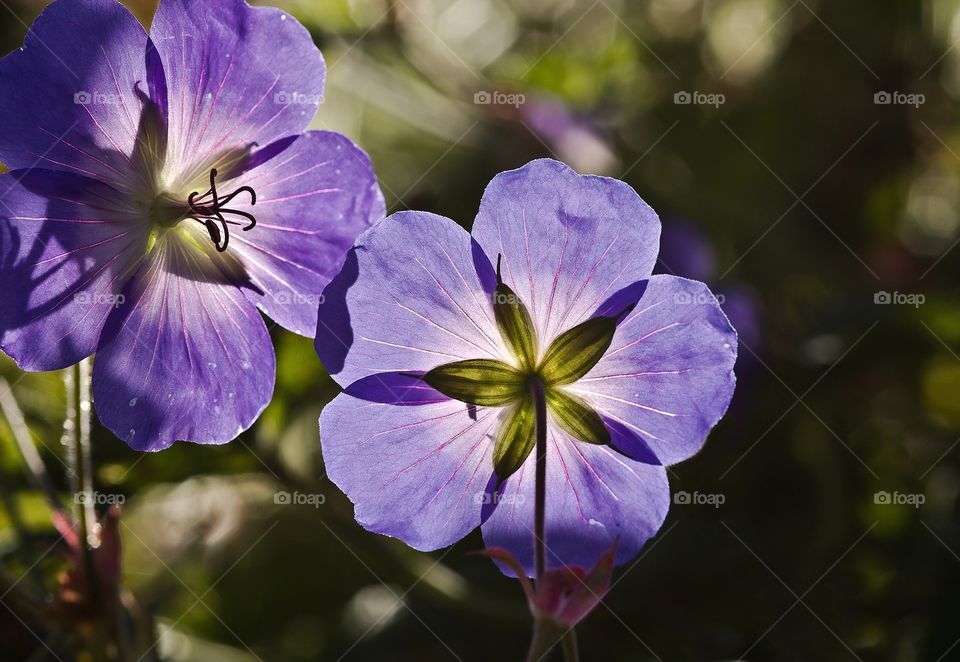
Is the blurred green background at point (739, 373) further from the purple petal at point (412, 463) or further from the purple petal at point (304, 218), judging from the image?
the purple petal at point (412, 463)

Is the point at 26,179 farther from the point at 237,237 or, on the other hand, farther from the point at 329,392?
the point at 329,392

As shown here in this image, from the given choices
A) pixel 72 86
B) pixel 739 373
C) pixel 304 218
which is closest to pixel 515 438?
pixel 304 218

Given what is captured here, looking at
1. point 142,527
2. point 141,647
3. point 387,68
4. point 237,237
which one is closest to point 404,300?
point 237,237

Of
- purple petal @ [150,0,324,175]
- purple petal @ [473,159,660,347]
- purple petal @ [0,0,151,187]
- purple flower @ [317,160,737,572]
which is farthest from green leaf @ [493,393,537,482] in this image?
purple petal @ [0,0,151,187]

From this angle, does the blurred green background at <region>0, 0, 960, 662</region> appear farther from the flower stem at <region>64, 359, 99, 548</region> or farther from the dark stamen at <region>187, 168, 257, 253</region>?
the dark stamen at <region>187, 168, 257, 253</region>

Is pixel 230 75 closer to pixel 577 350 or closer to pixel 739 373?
pixel 577 350
